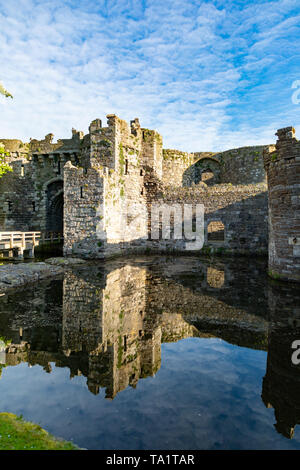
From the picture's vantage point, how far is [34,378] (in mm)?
3857

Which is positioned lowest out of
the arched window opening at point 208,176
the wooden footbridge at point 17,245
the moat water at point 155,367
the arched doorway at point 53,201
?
the moat water at point 155,367

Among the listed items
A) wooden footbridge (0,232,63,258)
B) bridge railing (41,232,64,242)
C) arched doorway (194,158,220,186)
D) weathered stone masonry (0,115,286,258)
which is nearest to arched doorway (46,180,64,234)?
weathered stone masonry (0,115,286,258)

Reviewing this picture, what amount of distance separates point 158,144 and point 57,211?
1059 centimetres

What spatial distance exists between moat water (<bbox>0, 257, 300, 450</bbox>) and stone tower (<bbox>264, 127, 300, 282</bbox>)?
1563 mm

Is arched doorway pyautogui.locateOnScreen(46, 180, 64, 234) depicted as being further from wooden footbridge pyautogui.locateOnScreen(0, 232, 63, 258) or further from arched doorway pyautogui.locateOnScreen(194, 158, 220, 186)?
arched doorway pyautogui.locateOnScreen(194, 158, 220, 186)

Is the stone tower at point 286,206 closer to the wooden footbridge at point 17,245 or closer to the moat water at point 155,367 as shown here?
the moat water at point 155,367

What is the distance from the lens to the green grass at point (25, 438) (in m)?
2.39

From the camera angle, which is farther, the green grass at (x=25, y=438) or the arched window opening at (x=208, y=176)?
the arched window opening at (x=208, y=176)

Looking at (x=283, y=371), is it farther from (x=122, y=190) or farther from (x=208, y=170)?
(x=208, y=170)

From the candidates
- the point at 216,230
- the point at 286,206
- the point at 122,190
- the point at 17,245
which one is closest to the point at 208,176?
the point at 216,230

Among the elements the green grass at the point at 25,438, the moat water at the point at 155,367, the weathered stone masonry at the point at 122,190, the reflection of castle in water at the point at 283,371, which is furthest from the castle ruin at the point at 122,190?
the green grass at the point at 25,438

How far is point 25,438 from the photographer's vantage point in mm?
2502

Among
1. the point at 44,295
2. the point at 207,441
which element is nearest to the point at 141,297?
the point at 44,295

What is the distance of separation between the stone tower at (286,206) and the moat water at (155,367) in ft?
5.13
